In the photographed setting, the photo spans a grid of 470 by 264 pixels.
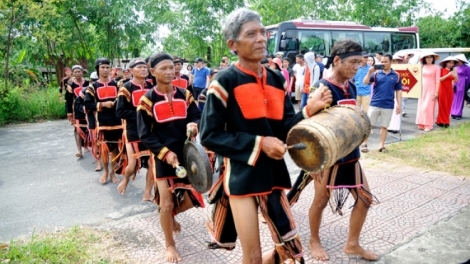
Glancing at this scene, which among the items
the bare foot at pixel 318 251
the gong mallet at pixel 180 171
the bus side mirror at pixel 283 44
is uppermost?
the bus side mirror at pixel 283 44

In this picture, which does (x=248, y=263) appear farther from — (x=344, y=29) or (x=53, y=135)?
(x=344, y=29)

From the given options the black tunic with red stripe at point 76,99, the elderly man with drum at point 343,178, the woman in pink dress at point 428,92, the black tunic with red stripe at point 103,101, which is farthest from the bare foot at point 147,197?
the woman in pink dress at point 428,92

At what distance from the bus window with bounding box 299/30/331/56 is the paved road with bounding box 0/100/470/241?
845 centimetres

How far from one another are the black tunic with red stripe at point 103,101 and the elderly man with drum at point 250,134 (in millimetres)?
4039

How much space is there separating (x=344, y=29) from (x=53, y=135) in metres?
13.2

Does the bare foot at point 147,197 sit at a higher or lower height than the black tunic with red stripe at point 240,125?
lower

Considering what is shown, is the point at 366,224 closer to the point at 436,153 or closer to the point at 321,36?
the point at 436,153

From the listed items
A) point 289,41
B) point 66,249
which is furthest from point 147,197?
point 289,41

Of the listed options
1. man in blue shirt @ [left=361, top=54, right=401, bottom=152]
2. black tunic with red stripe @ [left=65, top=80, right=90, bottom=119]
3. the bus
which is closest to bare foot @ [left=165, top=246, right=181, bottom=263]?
black tunic with red stripe @ [left=65, top=80, right=90, bottom=119]

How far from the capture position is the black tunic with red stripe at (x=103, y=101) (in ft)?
19.8

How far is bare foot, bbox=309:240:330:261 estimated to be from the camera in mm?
3377

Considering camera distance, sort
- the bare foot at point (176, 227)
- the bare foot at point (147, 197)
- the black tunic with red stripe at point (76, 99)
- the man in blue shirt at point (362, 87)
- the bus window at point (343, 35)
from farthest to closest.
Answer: the bus window at point (343, 35) → the man in blue shirt at point (362, 87) → the black tunic with red stripe at point (76, 99) → the bare foot at point (147, 197) → the bare foot at point (176, 227)

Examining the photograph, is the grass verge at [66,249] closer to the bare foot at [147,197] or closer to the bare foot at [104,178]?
the bare foot at [147,197]

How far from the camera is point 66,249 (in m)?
3.57
